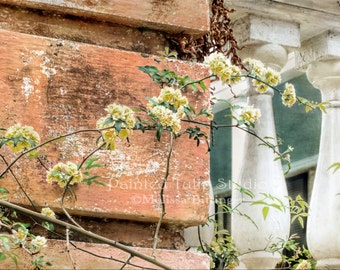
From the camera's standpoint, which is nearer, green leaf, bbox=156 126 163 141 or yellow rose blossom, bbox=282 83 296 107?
green leaf, bbox=156 126 163 141

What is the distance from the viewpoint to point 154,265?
1588mm

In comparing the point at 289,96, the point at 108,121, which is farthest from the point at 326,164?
the point at 108,121

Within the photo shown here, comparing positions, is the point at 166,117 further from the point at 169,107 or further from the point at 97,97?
the point at 97,97

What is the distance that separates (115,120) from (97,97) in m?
0.09

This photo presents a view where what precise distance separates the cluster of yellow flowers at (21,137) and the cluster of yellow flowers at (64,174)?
0.05 m

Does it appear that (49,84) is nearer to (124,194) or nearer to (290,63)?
(124,194)

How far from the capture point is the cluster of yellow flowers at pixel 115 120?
5.03 feet

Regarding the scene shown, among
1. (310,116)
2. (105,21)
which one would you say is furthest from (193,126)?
(310,116)

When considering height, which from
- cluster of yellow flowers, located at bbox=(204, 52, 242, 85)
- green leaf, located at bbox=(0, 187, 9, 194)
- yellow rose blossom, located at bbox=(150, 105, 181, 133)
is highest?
cluster of yellow flowers, located at bbox=(204, 52, 242, 85)

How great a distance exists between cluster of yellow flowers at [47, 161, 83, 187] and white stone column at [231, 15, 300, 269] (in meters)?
2.26

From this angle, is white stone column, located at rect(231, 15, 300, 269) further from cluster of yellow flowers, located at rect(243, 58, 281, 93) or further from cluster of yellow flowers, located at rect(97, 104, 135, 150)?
cluster of yellow flowers, located at rect(97, 104, 135, 150)

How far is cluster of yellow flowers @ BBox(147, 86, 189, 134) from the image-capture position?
1.60 m

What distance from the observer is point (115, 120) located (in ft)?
4.97

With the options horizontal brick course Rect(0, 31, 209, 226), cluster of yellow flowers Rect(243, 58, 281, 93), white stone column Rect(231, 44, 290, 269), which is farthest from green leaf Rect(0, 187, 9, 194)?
white stone column Rect(231, 44, 290, 269)
